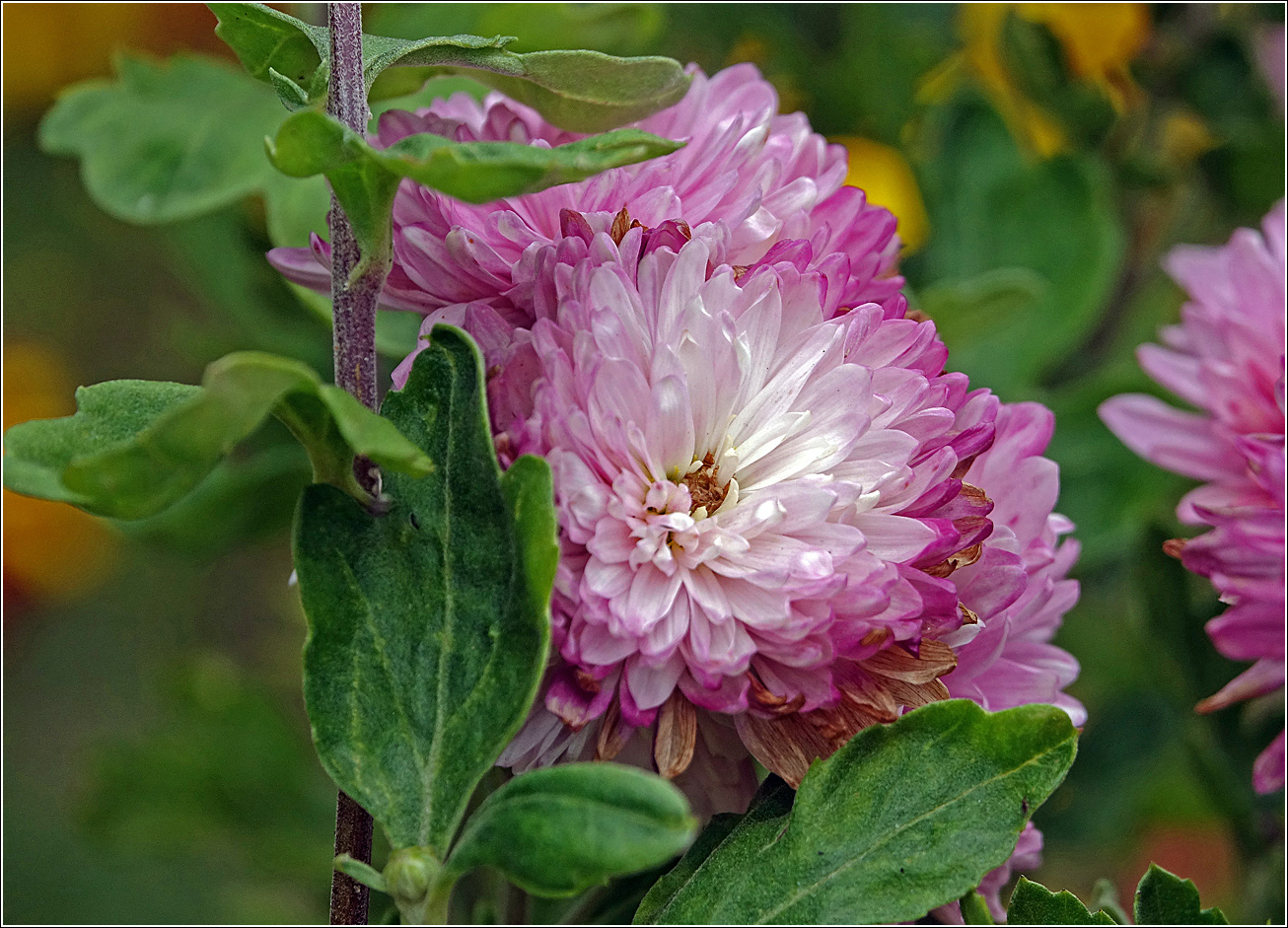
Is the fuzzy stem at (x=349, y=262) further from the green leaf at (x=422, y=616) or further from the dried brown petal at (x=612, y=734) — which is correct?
the dried brown petal at (x=612, y=734)

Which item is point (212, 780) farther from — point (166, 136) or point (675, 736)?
point (675, 736)

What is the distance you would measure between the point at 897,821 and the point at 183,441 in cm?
24

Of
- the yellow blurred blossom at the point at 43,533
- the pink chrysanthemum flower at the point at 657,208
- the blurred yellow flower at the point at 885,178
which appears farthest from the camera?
the yellow blurred blossom at the point at 43,533

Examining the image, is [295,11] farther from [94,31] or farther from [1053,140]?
[94,31]

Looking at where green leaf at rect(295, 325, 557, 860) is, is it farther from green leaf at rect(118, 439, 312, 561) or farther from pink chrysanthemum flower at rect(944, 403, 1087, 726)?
green leaf at rect(118, 439, 312, 561)

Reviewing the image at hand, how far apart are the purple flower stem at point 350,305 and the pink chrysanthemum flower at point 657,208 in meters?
0.02

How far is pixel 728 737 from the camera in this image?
391 mm

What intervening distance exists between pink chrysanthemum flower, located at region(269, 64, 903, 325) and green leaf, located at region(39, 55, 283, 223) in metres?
0.30

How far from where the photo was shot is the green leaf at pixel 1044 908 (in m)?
0.37

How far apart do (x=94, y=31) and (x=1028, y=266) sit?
1.18 meters

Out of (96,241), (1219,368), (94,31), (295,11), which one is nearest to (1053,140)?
(1219,368)

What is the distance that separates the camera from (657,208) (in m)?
0.39

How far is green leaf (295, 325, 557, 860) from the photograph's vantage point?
349 mm

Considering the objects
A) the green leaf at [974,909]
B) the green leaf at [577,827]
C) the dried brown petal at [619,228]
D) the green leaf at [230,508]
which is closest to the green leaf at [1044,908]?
the green leaf at [974,909]
